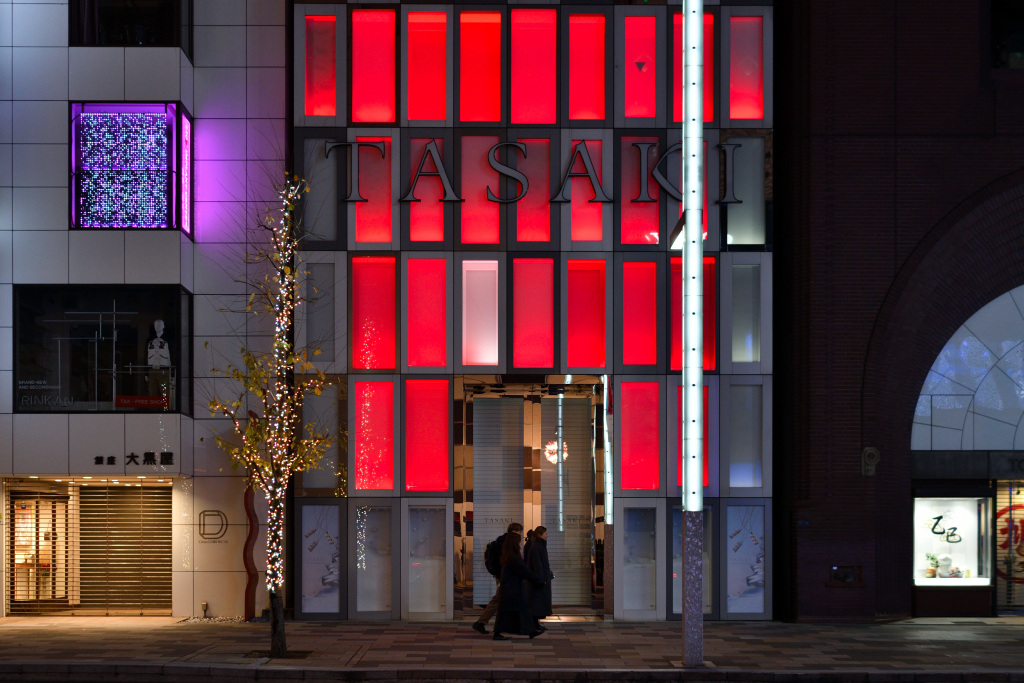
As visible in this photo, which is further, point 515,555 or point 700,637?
point 515,555

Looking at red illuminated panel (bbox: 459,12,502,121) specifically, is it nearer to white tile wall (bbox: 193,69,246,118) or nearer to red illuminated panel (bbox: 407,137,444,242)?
red illuminated panel (bbox: 407,137,444,242)

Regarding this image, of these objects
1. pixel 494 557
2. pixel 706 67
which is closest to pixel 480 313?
pixel 494 557

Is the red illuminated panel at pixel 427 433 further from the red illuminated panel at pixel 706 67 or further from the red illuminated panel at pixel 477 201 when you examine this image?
the red illuminated panel at pixel 706 67

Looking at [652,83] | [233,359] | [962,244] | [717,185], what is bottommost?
[233,359]

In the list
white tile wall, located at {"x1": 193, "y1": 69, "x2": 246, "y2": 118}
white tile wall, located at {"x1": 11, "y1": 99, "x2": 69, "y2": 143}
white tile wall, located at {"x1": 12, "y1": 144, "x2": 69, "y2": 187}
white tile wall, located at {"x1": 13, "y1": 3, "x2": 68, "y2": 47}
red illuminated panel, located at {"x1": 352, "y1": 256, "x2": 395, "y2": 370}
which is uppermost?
white tile wall, located at {"x1": 13, "y1": 3, "x2": 68, "y2": 47}

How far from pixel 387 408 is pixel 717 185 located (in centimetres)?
818

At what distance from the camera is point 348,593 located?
19266 millimetres

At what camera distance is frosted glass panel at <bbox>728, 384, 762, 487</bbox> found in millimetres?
19812

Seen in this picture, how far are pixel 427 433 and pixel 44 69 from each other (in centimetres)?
1057

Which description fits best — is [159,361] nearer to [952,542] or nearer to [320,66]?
[320,66]

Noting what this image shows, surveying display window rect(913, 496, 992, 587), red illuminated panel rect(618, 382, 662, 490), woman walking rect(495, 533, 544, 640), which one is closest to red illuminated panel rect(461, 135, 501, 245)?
red illuminated panel rect(618, 382, 662, 490)

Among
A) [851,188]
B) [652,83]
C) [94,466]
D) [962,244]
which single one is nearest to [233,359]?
[94,466]

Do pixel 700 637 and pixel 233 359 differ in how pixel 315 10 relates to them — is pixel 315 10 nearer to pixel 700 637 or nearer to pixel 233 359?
pixel 233 359

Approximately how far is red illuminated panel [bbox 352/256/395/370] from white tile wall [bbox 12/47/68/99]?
22.2 feet
